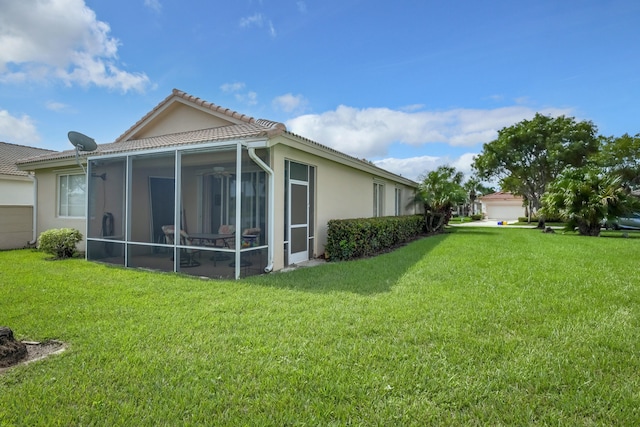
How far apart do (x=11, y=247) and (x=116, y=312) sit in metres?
11.2

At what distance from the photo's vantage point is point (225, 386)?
2.92 meters

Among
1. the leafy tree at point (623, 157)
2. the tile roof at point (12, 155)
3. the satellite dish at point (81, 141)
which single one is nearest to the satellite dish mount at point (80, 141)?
the satellite dish at point (81, 141)

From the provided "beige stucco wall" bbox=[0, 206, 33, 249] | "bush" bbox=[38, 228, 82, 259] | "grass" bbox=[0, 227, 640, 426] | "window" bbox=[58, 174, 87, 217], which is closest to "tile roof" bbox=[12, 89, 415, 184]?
"window" bbox=[58, 174, 87, 217]

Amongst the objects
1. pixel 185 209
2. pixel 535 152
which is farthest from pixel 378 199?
pixel 535 152

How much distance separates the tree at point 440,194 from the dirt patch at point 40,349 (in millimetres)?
17031

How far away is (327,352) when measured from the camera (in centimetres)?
354

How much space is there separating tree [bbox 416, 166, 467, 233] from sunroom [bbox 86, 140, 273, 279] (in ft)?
41.6

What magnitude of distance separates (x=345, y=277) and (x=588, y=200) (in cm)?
1619

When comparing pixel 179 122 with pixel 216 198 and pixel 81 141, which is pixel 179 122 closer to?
pixel 81 141

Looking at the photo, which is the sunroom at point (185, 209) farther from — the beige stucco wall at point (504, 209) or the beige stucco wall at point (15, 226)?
the beige stucco wall at point (504, 209)

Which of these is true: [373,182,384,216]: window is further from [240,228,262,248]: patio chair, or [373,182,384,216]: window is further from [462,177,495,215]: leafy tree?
[462,177,495,215]: leafy tree

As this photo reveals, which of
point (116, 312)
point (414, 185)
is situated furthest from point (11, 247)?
point (414, 185)

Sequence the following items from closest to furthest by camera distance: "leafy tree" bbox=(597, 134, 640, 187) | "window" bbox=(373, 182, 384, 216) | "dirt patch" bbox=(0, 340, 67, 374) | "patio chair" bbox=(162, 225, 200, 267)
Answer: "dirt patch" bbox=(0, 340, 67, 374), "patio chair" bbox=(162, 225, 200, 267), "window" bbox=(373, 182, 384, 216), "leafy tree" bbox=(597, 134, 640, 187)

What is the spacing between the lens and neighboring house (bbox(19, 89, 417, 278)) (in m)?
7.75
